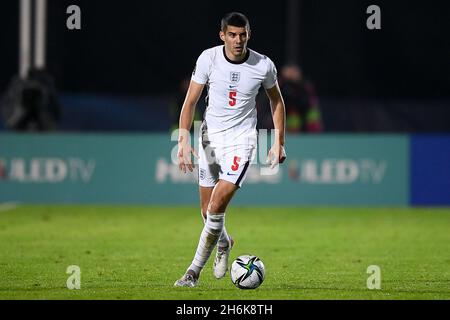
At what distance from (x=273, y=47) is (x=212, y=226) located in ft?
40.5

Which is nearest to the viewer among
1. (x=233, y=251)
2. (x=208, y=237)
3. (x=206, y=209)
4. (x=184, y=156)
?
(x=184, y=156)

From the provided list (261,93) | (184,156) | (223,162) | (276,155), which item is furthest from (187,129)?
(261,93)

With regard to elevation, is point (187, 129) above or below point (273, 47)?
below

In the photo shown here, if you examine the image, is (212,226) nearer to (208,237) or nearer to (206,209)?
(208,237)

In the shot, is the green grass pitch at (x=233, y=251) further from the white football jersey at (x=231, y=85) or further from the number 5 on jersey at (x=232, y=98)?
the number 5 on jersey at (x=232, y=98)

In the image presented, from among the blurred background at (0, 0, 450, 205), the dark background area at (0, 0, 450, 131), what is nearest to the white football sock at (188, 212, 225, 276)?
the blurred background at (0, 0, 450, 205)

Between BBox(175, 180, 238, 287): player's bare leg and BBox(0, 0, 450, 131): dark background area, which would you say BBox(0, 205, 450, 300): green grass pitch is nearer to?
BBox(175, 180, 238, 287): player's bare leg

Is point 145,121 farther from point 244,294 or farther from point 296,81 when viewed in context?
point 244,294

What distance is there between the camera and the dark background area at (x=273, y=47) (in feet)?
67.4

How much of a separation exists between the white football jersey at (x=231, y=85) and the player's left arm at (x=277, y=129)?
0.34 feet

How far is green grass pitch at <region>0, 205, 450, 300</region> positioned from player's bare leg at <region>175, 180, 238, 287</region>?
13 centimetres

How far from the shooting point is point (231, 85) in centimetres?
959
